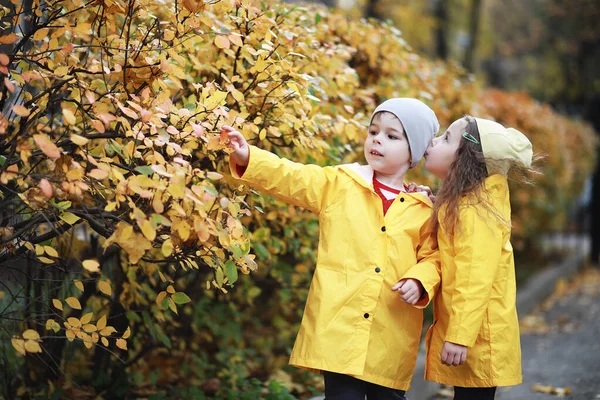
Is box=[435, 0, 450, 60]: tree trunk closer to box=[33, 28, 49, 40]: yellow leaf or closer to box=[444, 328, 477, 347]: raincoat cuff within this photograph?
box=[444, 328, 477, 347]: raincoat cuff

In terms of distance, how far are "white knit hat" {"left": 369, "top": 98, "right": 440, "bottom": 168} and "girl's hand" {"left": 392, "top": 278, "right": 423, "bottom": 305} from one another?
0.50 m

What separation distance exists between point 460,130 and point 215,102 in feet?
3.53

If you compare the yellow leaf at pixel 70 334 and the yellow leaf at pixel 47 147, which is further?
the yellow leaf at pixel 70 334

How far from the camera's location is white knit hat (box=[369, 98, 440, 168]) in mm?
2748

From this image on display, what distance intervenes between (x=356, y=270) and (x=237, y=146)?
66 cm

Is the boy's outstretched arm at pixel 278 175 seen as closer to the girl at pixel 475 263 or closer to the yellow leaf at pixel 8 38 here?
the girl at pixel 475 263

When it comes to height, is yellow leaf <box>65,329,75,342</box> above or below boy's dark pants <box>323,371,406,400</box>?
above

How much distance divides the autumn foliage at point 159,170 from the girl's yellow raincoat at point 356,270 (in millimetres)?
239

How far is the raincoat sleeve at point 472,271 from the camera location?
2.66 metres

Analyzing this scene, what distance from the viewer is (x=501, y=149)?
9.30 feet

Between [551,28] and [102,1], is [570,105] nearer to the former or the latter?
[551,28]

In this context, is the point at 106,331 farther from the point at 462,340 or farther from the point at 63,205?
the point at 462,340

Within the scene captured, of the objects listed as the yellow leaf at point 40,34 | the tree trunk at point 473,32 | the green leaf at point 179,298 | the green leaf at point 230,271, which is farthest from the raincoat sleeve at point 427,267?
the tree trunk at point 473,32

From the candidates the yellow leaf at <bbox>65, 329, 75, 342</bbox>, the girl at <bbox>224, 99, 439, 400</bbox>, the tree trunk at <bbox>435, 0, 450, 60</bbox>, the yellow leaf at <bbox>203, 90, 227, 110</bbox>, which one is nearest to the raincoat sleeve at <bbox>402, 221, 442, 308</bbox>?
the girl at <bbox>224, 99, 439, 400</bbox>
